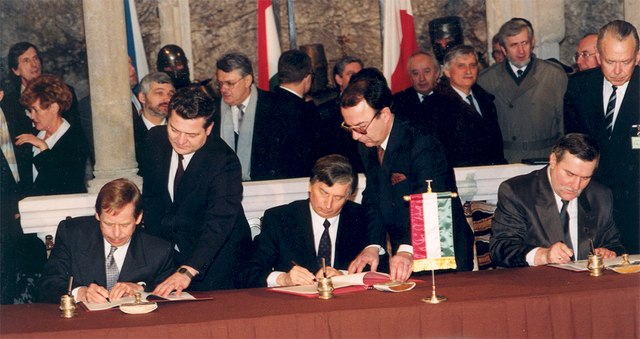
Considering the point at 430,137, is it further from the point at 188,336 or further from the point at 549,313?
the point at 188,336

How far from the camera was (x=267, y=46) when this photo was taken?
9023mm

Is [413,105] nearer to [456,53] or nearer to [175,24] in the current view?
[456,53]

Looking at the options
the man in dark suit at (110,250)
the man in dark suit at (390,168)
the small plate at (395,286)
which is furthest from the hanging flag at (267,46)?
the small plate at (395,286)

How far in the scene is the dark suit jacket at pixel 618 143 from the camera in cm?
Answer: 582

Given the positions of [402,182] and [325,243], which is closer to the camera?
[402,182]

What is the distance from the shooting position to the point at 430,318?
A: 4.38 m

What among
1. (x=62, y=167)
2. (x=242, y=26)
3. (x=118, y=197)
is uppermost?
(x=242, y=26)

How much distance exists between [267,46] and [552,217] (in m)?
4.20

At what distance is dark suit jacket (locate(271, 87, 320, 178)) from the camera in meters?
6.73

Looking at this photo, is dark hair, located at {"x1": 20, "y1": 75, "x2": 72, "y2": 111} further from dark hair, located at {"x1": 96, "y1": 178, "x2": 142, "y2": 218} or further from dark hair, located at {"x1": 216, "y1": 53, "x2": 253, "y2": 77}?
dark hair, located at {"x1": 96, "y1": 178, "x2": 142, "y2": 218}

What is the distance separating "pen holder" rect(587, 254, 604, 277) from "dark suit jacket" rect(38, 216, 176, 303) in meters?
1.88

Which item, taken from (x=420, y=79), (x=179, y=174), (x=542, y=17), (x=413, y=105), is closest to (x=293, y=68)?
(x=413, y=105)

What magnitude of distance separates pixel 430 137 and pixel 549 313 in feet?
3.68

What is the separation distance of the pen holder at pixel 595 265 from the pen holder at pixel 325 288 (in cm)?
114
